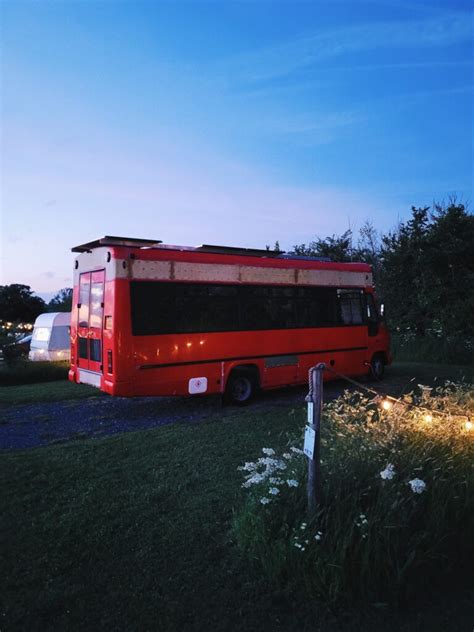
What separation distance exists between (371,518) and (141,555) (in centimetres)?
171

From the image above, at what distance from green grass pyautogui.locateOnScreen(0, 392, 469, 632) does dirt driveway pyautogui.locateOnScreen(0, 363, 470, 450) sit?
55.6 inches

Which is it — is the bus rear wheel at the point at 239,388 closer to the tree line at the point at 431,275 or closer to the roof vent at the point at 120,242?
the roof vent at the point at 120,242

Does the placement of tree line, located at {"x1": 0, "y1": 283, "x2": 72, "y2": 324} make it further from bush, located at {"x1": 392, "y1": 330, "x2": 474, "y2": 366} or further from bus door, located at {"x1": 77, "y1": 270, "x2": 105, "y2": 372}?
bus door, located at {"x1": 77, "y1": 270, "x2": 105, "y2": 372}

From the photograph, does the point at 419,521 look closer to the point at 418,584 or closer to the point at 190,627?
the point at 418,584

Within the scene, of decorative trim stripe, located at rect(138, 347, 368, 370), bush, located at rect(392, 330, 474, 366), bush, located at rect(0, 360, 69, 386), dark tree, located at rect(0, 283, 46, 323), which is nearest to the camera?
decorative trim stripe, located at rect(138, 347, 368, 370)

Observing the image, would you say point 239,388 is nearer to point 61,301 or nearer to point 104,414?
point 104,414

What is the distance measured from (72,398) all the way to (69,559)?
7.74 m

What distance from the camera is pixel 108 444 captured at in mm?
6770

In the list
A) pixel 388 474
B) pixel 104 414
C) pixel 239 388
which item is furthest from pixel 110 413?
pixel 388 474

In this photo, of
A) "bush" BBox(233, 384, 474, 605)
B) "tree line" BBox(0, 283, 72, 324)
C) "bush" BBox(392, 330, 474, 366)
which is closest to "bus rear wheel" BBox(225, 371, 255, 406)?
"bush" BBox(233, 384, 474, 605)

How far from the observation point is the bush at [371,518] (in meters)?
3.20

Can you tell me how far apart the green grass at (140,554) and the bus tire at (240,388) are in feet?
10.7

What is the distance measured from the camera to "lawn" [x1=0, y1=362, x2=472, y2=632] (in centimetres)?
304

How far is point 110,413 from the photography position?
939 cm
